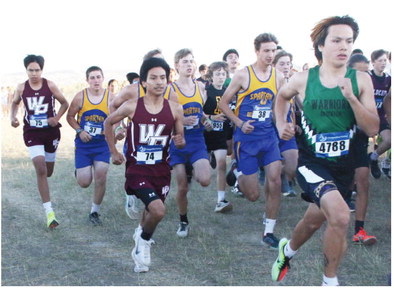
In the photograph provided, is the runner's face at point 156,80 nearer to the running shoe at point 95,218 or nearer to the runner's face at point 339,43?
the runner's face at point 339,43

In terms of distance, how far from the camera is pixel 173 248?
5855 mm

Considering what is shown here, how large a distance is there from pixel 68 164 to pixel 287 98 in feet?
30.1

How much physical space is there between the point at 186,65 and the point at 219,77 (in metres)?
1.58

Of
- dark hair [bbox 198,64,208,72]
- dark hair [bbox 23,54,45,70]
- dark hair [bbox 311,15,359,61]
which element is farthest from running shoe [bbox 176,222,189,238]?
dark hair [bbox 198,64,208,72]

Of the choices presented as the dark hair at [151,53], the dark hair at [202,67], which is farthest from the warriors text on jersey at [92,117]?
the dark hair at [202,67]

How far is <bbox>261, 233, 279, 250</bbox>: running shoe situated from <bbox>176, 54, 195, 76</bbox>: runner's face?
2337 millimetres

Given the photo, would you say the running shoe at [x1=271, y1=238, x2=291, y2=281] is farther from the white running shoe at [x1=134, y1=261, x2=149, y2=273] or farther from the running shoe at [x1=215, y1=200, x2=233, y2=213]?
the running shoe at [x1=215, y1=200, x2=233, y2=213]

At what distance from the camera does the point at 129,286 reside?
15.4 ft

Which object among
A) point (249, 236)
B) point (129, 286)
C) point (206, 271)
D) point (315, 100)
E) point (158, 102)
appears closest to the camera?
point (315, 100)

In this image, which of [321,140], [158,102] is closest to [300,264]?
[321,140]

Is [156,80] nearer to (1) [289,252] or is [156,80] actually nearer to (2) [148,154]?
(2) [148,154]

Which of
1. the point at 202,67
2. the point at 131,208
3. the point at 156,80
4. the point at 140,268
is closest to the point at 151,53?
the point at 156,80

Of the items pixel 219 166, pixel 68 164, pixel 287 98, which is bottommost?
pixel 68 164

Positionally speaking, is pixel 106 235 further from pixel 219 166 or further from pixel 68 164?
pixel 68 164
